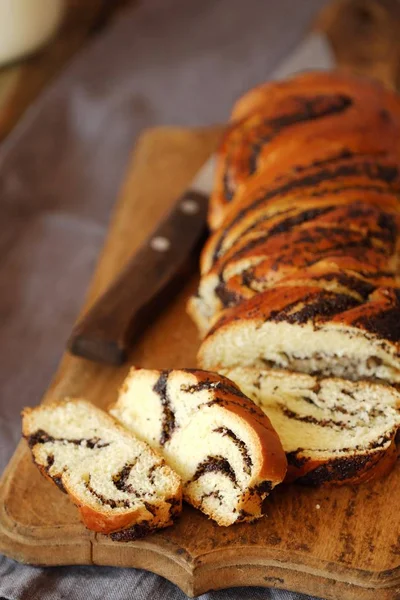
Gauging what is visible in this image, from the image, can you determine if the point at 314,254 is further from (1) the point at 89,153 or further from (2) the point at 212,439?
(1) the point at 89,153

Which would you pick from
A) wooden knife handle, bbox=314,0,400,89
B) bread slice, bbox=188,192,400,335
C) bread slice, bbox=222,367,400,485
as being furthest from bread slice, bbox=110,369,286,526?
wooden knife handle, bbox=314,0,400,89

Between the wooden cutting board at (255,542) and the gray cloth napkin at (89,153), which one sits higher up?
the gray cloth napkin at (89,153)

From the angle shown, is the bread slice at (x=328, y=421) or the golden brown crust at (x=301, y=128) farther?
the golden brown crust at (x=301, y=128)

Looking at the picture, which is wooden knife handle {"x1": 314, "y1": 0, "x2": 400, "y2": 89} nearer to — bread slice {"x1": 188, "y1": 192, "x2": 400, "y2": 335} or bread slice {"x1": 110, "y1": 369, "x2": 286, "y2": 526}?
bread slice {"x1": 188, "y1": 192, "x2": 400, "y2": 335}

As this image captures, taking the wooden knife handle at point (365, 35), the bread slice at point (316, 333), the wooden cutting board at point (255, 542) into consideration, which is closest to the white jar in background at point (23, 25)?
the bread slice at point (316, 333)

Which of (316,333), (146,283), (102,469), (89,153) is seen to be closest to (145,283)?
(146,283)

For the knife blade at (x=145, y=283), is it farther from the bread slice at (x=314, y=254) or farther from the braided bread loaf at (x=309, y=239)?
the bread slice at (x=314, y=254)

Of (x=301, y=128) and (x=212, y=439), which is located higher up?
(x=301, y=128)
